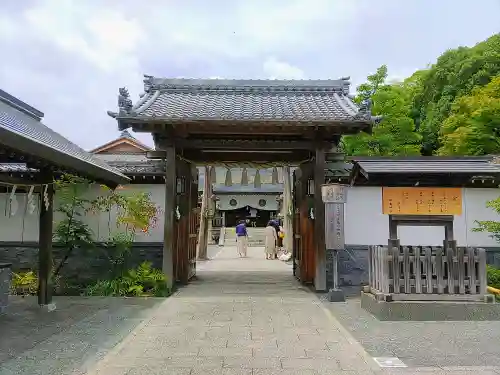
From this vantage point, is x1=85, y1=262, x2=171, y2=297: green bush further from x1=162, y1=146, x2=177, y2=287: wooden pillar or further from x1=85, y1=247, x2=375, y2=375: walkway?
x1=85, y1=247, x2=375, y2=375: walkway

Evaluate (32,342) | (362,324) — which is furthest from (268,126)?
(32,342)

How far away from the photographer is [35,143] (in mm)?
5645

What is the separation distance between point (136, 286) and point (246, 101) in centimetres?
590

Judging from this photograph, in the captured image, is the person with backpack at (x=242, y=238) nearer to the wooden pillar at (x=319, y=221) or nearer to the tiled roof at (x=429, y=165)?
the tiled roof at (x=429, y=165)

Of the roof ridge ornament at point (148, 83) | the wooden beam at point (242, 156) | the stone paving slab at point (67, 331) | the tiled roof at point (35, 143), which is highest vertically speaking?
the roof ridge ornament at point (148, 83)

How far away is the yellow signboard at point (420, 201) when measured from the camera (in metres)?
10.4

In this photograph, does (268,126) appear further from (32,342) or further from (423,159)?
(32,342)

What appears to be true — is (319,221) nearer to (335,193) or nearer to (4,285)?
(335,193)

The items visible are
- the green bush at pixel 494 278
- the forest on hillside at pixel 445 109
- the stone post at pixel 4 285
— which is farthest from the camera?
the forest on hillside at pixel 445 109

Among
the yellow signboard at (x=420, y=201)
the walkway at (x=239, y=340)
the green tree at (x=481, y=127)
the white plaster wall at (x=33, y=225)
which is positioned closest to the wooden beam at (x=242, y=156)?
the white plaster wall at (x=33, y=225)

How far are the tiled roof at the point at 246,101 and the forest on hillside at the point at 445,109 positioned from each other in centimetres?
948

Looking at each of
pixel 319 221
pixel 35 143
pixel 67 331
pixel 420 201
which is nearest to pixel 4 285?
pixel 67 331

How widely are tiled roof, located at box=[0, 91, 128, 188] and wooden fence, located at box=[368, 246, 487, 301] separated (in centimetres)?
550

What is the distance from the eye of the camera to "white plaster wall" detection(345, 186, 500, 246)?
450 inches
